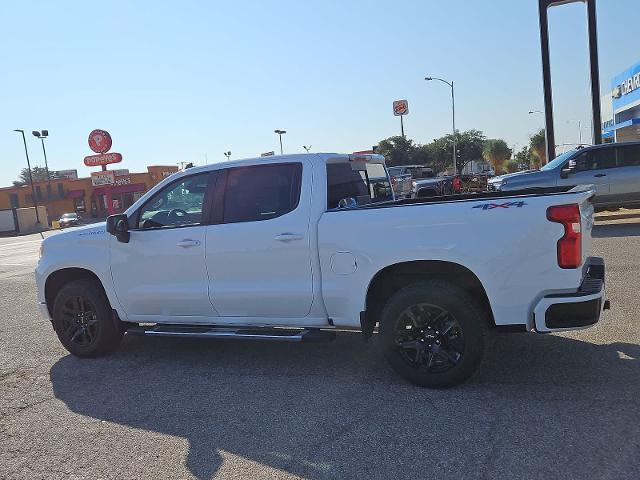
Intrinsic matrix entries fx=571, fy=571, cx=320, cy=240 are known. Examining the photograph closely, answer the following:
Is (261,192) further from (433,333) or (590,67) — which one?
(590,67)

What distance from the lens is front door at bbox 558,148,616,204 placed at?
13.2 m

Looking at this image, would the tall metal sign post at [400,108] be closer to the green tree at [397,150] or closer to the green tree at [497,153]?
the green tree at [397,150]

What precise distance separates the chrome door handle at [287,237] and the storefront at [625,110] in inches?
1476

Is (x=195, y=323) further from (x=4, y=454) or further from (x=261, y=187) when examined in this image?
(x=4, y=454)

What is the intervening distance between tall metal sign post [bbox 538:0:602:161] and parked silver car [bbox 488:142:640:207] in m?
5.78

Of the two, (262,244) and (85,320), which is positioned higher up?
(262,244)

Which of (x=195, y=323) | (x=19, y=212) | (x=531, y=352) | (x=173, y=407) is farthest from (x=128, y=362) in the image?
(x=19, y=212)

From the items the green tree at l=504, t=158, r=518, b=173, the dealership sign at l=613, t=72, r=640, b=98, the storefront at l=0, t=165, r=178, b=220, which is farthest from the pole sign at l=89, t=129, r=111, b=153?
the green tree at l=504, t=158, r=518, b=173

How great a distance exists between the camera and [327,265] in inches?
184

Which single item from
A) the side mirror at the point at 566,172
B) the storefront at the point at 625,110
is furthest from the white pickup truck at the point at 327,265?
the storefront at the point at 625,110

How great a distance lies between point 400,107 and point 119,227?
68959 mm

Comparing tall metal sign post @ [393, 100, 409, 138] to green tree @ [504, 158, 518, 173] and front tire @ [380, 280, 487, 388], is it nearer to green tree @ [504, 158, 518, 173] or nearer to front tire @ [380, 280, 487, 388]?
green tree @ [504, 158, 518, 173]

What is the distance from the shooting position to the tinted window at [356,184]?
5.16 metres

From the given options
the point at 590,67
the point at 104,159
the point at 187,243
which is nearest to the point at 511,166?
the point at 590,67
